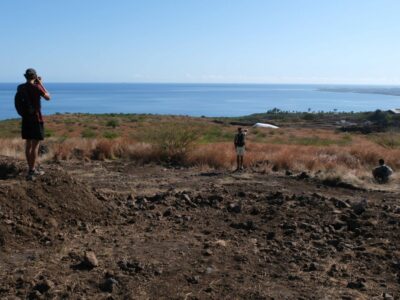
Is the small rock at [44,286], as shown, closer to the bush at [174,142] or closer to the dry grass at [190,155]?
the dry grass at [190,155]

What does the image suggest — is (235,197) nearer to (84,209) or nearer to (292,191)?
(292,191)

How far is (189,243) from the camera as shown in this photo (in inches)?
266

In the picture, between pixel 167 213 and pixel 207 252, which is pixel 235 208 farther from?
pixel 207 252

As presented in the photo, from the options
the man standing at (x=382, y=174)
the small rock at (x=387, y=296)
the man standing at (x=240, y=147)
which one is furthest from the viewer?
the man standing at (x=240, y=147)

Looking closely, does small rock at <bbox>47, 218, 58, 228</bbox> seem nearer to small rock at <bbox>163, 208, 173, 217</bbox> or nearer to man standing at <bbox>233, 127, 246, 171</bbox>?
small rock at <bbox>163, 208, 173, 217</bbox>

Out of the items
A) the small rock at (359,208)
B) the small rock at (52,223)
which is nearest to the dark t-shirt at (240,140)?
the small rock at (359,208)

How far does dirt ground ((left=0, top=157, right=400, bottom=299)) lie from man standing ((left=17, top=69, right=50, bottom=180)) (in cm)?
35

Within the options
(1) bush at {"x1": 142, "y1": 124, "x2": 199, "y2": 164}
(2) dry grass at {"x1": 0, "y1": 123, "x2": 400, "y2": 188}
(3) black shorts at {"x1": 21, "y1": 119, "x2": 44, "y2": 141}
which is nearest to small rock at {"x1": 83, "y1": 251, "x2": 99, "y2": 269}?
(3) black shorts at {"x1": 21, "y1": 119, "x2": 44, "y2": 141}

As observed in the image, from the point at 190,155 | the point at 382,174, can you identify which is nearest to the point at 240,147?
the point at 190,155

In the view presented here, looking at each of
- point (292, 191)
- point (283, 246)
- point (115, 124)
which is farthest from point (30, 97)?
point (115, 124)

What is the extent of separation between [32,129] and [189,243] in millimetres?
3133

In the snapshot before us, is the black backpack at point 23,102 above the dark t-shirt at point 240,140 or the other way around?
above

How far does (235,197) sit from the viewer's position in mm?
9398

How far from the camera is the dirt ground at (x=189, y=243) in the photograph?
536 centimetres
